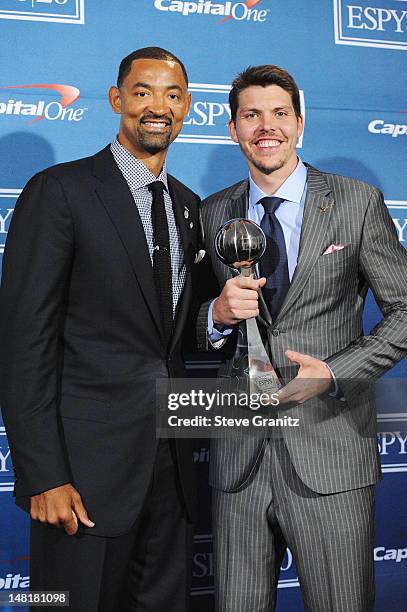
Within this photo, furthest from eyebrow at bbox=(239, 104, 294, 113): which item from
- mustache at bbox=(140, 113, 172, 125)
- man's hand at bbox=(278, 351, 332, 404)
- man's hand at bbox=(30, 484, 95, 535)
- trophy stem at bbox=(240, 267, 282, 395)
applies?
man's hand at bbox=(30, 484, 95, 535)

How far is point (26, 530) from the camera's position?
2.47 meters

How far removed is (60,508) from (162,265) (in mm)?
658

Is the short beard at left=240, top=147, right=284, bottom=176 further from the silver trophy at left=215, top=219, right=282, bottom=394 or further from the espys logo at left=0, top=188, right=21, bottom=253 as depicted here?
the espys logo at left=0, top=188, right=21, bottom=253

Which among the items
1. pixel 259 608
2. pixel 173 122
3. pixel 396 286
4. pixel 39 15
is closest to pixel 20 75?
pixel 39 15

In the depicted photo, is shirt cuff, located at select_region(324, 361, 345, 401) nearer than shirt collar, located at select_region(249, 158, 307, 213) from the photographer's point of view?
Yes

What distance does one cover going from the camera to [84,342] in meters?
1.78

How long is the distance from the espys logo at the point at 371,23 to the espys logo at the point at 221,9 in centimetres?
30

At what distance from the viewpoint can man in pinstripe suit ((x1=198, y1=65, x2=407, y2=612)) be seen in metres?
1.81

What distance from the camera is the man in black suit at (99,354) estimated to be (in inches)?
66.7

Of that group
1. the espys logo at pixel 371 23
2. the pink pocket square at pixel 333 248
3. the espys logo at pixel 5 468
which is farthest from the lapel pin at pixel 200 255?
the espys logo at pixel 371 23

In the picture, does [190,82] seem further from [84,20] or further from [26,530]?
[26,530]

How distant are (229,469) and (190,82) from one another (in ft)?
4.75

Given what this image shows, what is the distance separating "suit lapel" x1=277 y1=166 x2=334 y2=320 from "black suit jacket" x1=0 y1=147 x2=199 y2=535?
0.36 meters

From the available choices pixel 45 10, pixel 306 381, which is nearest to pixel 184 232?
pixel 306 381
